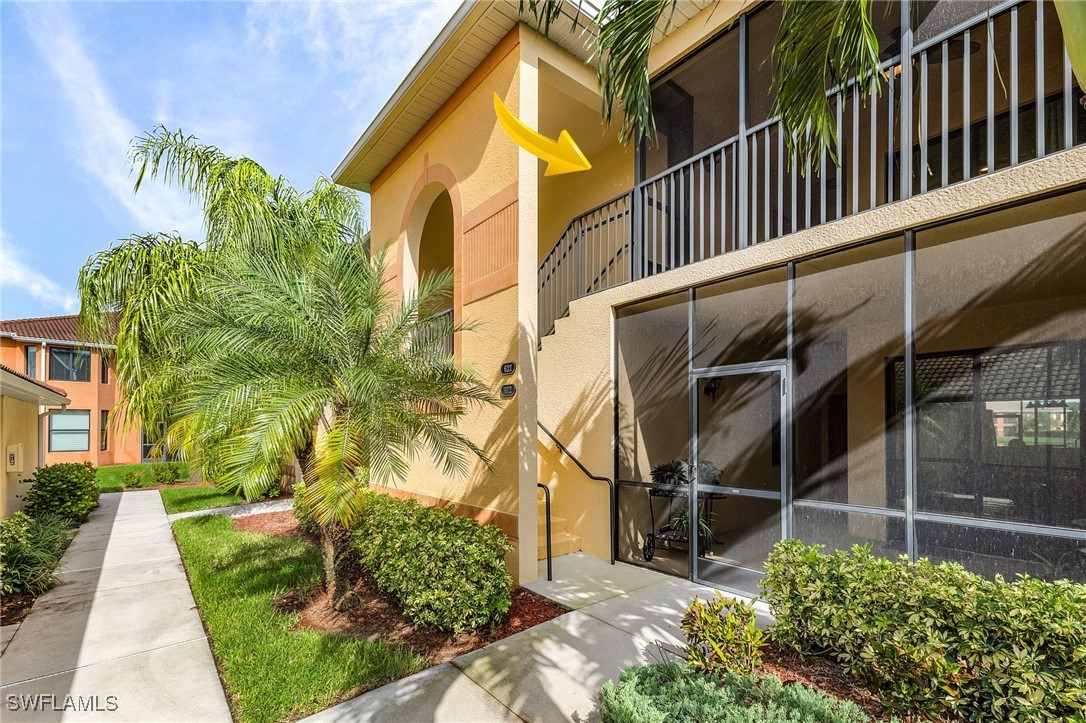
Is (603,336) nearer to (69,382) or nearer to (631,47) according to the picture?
(631,47)

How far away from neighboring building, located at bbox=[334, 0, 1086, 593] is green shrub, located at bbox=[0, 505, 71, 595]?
483cm

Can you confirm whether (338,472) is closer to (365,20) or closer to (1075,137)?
(365,20)

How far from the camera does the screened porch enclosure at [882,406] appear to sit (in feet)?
13.2

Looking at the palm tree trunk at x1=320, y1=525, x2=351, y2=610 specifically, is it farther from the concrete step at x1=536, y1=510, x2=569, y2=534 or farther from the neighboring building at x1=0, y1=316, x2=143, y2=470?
the neighboring building at x1=0, y1=316, x2=143, y2=470

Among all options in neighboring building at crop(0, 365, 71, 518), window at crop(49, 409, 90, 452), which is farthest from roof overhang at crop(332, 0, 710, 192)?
window at crop(49, 409, 90, 452)

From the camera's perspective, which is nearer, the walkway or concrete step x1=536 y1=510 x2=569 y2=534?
the walkway

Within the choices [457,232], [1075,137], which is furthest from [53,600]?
[1075,137]

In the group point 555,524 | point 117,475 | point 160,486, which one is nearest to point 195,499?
point 160,486

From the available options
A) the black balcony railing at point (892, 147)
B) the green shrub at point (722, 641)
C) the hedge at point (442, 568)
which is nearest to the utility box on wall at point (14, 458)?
the hedge at point (442, 568)

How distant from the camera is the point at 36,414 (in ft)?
38.9

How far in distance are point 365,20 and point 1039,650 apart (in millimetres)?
9796

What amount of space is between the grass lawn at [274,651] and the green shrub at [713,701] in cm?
211

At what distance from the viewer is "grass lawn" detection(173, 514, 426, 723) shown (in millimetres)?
3812

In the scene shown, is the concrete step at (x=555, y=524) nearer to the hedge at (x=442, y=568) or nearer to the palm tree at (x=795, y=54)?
the hedge at (x=442, y=568)
